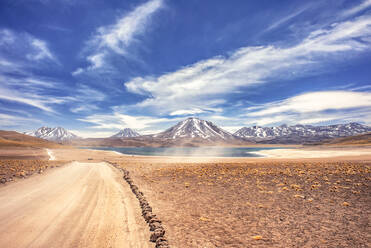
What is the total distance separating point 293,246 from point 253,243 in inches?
45.4

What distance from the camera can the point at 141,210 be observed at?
9.03 meters

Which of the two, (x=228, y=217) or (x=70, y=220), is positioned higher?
(x=70, y=220)

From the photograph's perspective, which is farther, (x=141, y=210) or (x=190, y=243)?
(x=141, y=210)

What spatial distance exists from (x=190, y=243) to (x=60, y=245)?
3.86 metres

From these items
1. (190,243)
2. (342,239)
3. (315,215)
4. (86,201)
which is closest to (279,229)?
(342,239)

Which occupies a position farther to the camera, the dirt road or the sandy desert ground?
the sandy desert ground

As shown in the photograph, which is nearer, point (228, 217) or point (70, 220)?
point (70, 220)

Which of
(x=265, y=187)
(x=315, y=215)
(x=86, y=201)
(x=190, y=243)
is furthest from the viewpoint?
(x=265, y=187)

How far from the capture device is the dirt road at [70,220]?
589 cm

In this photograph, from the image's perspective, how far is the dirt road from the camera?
5.89 meters

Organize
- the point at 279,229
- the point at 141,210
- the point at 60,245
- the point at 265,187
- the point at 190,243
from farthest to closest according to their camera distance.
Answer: the point at 265,187 → the point at 141,210 → the point at 279,229 → the point at 190,243 → the point at 60,245

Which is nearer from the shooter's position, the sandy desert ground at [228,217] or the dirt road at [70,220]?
the dirt road at [70,220]

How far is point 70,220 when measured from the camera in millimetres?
7430

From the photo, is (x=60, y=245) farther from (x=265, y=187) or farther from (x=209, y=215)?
(x=265, y=187)
